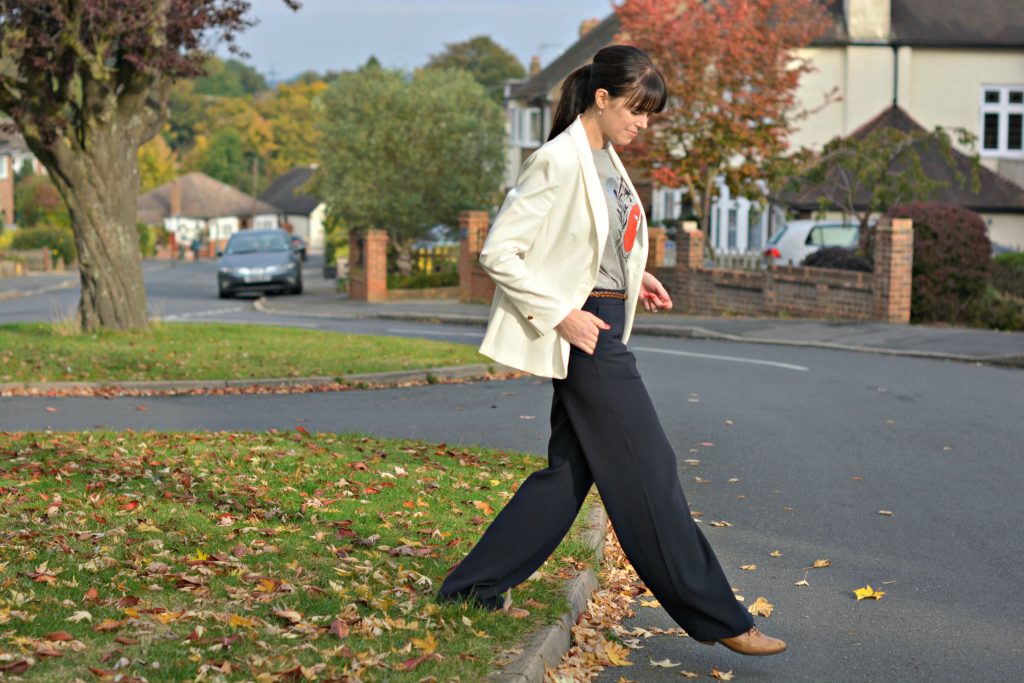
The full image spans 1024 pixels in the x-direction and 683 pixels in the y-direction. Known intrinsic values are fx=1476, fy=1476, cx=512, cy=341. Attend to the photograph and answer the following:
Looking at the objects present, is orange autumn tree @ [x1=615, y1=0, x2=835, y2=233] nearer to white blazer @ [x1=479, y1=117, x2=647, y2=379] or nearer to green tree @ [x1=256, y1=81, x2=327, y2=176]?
white blazer @ [x1=479, y1=117, x2=647, y2=379]

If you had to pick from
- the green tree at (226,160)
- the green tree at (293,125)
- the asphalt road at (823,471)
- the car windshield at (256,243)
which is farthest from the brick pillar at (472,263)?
the green tree at (226,160)

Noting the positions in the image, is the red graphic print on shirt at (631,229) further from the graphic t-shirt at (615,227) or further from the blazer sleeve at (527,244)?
the blazer sleeve at (527,244)

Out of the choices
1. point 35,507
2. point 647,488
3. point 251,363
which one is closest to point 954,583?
point 647,488

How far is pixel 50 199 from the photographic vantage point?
76375 mm

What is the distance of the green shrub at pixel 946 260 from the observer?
22312mm

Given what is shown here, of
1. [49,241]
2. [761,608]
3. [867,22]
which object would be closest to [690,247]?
[867,22]

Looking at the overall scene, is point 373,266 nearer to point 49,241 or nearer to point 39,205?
point 49,241

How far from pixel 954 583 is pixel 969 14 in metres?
38.1

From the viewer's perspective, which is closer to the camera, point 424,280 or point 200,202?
point 424,280

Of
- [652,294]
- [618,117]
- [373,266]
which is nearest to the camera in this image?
[618,117]

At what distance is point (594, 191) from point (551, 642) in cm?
155

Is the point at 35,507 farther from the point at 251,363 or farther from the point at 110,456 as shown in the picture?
the point at 251,363

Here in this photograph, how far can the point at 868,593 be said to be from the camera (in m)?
6.36

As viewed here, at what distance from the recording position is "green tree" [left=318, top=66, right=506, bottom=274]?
1708 inches
